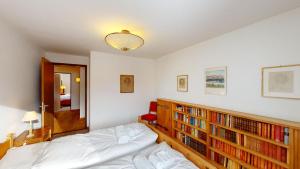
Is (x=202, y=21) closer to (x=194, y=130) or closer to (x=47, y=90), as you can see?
(x=194, y=130)

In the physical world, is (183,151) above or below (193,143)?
above

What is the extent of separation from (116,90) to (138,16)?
2.26 meters

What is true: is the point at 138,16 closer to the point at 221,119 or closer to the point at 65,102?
the point at 221,119

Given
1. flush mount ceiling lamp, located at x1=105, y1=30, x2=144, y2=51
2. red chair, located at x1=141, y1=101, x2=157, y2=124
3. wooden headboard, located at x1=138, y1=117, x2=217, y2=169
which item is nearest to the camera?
wooden headboard, located at x1=138, y1=117, x2=217, y2=169

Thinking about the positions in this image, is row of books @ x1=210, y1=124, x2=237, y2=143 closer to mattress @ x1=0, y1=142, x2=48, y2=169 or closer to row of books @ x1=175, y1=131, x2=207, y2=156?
row of books @ x1=175, y1=131, x2=207, y2=156

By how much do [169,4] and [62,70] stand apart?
20.8 feet

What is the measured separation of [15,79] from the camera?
6.57 ft

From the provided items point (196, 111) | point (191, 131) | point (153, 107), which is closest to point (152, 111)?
point (153, 107)

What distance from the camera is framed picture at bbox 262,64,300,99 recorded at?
53.9 inches

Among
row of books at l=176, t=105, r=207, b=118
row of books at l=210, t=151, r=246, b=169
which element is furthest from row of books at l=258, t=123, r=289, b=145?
row of books at l=176, t=105, r=207, b=118

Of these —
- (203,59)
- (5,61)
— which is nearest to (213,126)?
(203,59)

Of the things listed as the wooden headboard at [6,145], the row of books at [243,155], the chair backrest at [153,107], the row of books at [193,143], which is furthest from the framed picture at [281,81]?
the wooden headboard at [6,145]

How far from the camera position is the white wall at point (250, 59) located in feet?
4.66

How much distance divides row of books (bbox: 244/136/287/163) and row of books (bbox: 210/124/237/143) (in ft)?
0.48
